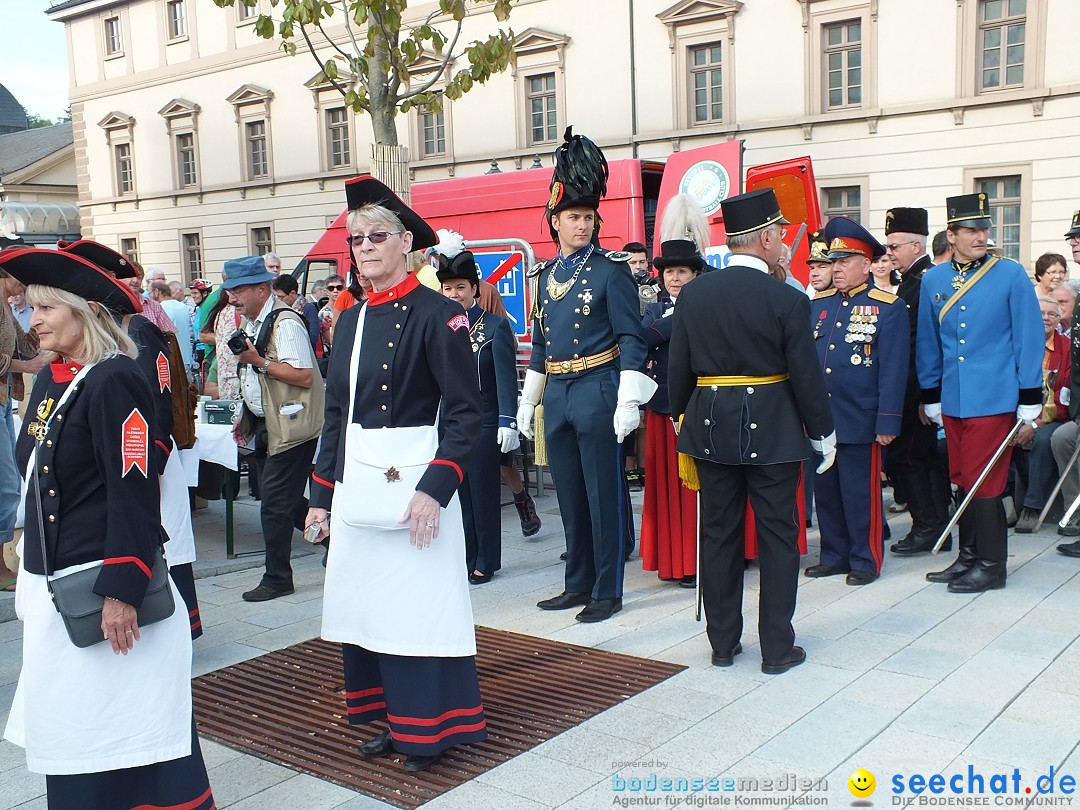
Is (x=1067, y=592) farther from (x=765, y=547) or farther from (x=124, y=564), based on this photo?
(x=124, y=564)

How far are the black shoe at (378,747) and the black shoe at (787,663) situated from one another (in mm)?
1624

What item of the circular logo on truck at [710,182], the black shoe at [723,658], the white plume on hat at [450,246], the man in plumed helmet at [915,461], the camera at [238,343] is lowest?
the black shoe at [723,658]

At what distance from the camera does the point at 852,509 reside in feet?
19.5

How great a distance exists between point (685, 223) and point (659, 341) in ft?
2.24

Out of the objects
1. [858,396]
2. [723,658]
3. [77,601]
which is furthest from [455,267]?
[77,601]

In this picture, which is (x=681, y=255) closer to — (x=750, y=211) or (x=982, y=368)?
(x=750, y=211)

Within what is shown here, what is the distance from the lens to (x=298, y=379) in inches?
237

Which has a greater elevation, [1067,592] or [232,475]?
[232,475]

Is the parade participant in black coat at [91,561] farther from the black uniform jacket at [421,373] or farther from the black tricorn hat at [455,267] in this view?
the black tricorn hat at [455,267]

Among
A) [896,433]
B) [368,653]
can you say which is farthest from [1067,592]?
[368,653]

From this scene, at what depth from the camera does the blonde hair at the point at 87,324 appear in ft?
9.62

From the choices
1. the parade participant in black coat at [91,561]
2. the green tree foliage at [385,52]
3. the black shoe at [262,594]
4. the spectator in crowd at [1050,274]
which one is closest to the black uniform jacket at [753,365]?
the parade participant in black coat at [91,561]

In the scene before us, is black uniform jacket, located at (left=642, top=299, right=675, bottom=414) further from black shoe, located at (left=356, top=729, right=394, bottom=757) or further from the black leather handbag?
the black leather handbag

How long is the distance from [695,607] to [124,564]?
10.8ft
